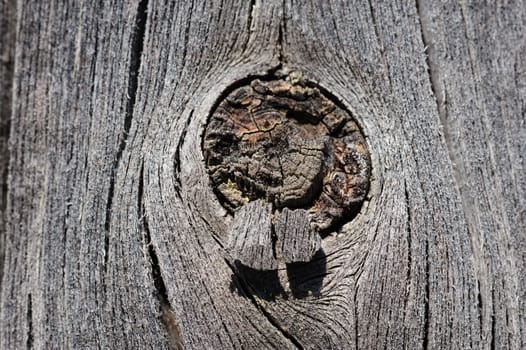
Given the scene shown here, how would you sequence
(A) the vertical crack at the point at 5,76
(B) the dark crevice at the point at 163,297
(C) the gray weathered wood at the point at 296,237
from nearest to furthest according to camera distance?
(C) the gray weathered wood at the point at 296,237
(B) the dark crevice at the point at 163,297
(A) the vertical crack at the point at 5,76

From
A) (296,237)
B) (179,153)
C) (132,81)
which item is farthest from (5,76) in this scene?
(296,237)

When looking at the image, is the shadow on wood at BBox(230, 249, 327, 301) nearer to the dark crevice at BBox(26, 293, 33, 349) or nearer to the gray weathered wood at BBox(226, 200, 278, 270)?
the gray weathered wood at BBox(226, 200, 278, 270)

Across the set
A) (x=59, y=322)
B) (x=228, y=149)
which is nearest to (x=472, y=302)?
(x=228, y=149)

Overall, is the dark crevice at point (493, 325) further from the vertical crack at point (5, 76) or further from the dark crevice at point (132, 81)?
the vertical crack at point (5, 76)

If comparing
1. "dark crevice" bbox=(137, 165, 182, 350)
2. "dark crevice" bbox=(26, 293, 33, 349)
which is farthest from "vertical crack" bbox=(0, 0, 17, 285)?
"dark crevice" bbox=(137, 165, 182, 350)

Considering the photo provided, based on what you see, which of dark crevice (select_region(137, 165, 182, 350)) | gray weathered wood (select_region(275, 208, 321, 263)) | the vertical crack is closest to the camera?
gray weathered wood (select_region(275, 208, 321, 263))

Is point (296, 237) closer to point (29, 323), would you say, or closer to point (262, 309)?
point (262, 309)

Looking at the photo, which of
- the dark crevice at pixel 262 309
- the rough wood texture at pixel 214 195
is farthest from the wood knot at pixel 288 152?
the dark crevice at pixel 262 309
